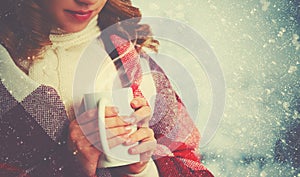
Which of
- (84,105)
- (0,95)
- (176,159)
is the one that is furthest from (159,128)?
(0,95)

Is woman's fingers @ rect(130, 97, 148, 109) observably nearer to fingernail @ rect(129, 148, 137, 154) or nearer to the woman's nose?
fingernail @ rect(129, 148, 137, 154)

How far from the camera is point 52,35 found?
0.83m

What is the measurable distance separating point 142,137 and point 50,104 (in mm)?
157

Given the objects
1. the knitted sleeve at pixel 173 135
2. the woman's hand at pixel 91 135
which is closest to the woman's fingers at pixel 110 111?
the woman's hand at pixel 91 135

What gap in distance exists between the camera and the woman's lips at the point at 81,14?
807mm

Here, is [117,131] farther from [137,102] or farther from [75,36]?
[75,36]

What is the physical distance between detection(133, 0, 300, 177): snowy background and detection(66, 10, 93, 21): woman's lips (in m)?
0.16

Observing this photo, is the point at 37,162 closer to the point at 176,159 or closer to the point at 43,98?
the point at 43,98

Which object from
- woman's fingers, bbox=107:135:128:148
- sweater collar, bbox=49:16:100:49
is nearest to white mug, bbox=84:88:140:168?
woman's fingers, bbox=107:135:128:148

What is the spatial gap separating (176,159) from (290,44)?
12.8 inches

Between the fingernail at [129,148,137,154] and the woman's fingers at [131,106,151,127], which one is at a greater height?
the woman's fingers at [131,106,151,127]

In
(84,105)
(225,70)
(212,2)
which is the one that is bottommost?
(84,105)

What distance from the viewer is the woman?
0.80 m

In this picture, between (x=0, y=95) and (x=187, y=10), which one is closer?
(x=0, y=95)
